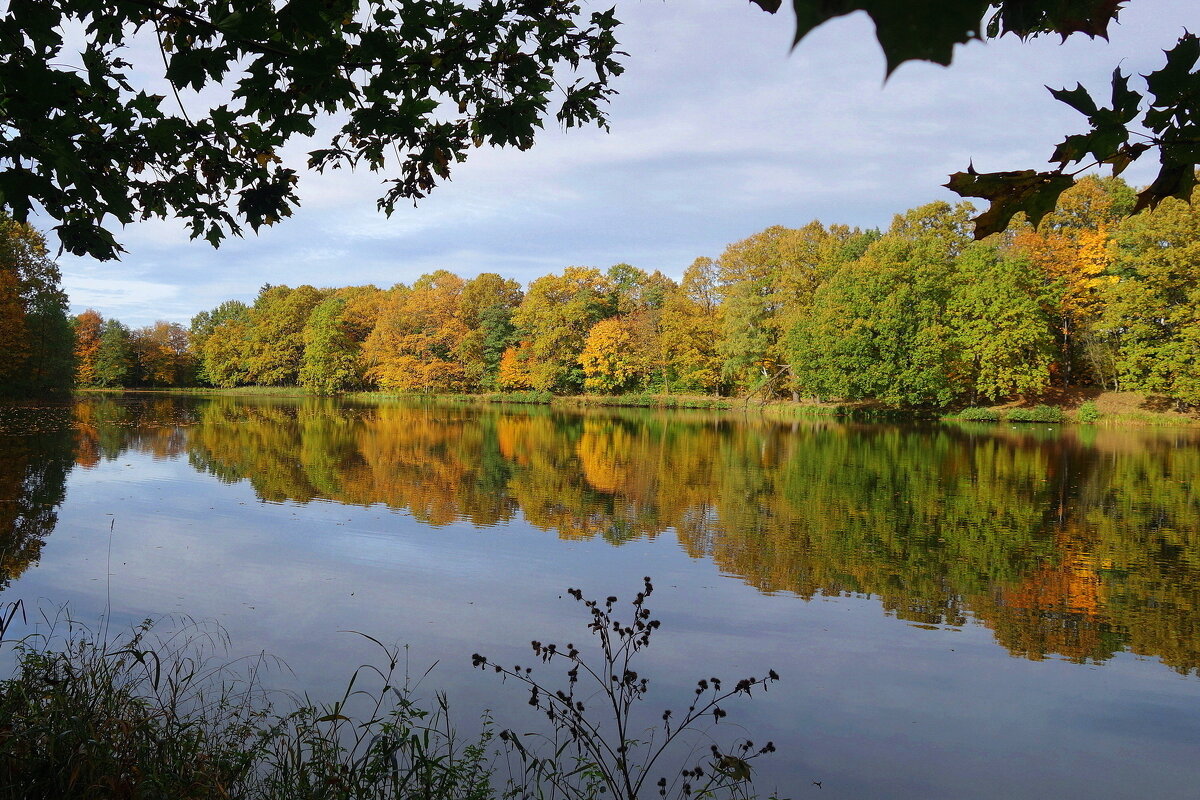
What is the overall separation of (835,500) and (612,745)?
32.2 feet

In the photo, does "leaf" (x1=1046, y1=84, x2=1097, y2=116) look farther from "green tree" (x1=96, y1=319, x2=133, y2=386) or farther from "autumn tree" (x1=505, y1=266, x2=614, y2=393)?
"green tree" (x1=96, y1=319, x2=133, y2=386)

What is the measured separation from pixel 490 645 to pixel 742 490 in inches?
353

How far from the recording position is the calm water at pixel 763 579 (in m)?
4.96

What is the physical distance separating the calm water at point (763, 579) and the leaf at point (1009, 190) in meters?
3.48

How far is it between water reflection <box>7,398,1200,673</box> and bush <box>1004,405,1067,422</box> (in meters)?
7.59

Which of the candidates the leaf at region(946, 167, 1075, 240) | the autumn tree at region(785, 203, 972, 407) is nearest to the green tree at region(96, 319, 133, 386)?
the autumn tree at region(785, 203, 972, 407)

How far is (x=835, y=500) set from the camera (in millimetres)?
13391

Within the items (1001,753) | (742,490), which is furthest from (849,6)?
(742,490)

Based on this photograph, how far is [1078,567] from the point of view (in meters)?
8.96

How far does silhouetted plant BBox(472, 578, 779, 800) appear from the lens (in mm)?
3191

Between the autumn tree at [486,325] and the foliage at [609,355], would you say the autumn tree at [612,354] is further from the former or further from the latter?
the autumn tree at [486,325]

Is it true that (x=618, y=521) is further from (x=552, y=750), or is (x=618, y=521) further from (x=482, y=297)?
(x=482, y=297)

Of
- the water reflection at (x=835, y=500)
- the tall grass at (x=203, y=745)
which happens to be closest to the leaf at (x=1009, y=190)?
the tall grass at (x=203, y=745)

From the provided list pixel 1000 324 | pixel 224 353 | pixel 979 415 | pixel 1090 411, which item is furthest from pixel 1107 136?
pixel 224 353
